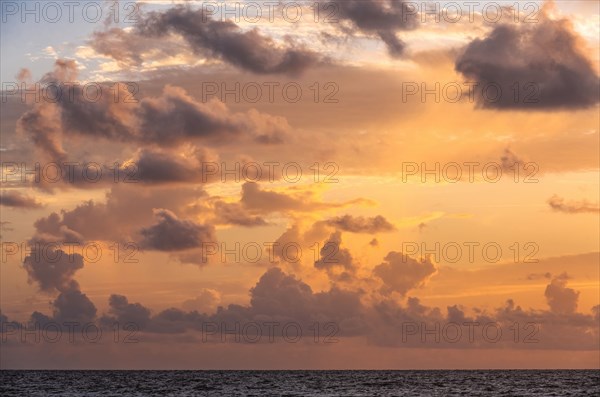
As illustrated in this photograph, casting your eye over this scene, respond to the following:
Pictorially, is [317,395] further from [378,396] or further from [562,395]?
[562,395]

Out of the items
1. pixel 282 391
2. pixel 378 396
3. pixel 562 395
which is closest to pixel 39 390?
pixel 282 391

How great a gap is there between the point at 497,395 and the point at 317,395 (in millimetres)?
32001

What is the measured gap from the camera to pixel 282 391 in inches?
7426

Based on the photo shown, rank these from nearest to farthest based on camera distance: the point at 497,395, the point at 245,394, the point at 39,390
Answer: the point at 497,395 < the point at 245,394 < the point at 39,390

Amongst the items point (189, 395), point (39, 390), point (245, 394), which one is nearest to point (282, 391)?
point (245, 394)

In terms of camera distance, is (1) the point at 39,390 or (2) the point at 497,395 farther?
(1) the point at 39,390

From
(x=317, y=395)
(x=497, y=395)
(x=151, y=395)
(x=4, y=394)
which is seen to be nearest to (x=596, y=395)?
(x=497, y=395)

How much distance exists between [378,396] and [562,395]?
32714 millimetres

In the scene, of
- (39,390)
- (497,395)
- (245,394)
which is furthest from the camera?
(39,390)

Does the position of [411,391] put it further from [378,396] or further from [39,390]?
[39,390]

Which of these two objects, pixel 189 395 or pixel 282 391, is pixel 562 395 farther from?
pixel 189 395

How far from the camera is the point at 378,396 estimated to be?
17100 centimetres

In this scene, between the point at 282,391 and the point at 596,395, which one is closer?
the point at 596,395

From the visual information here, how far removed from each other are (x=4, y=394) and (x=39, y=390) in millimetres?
19040
